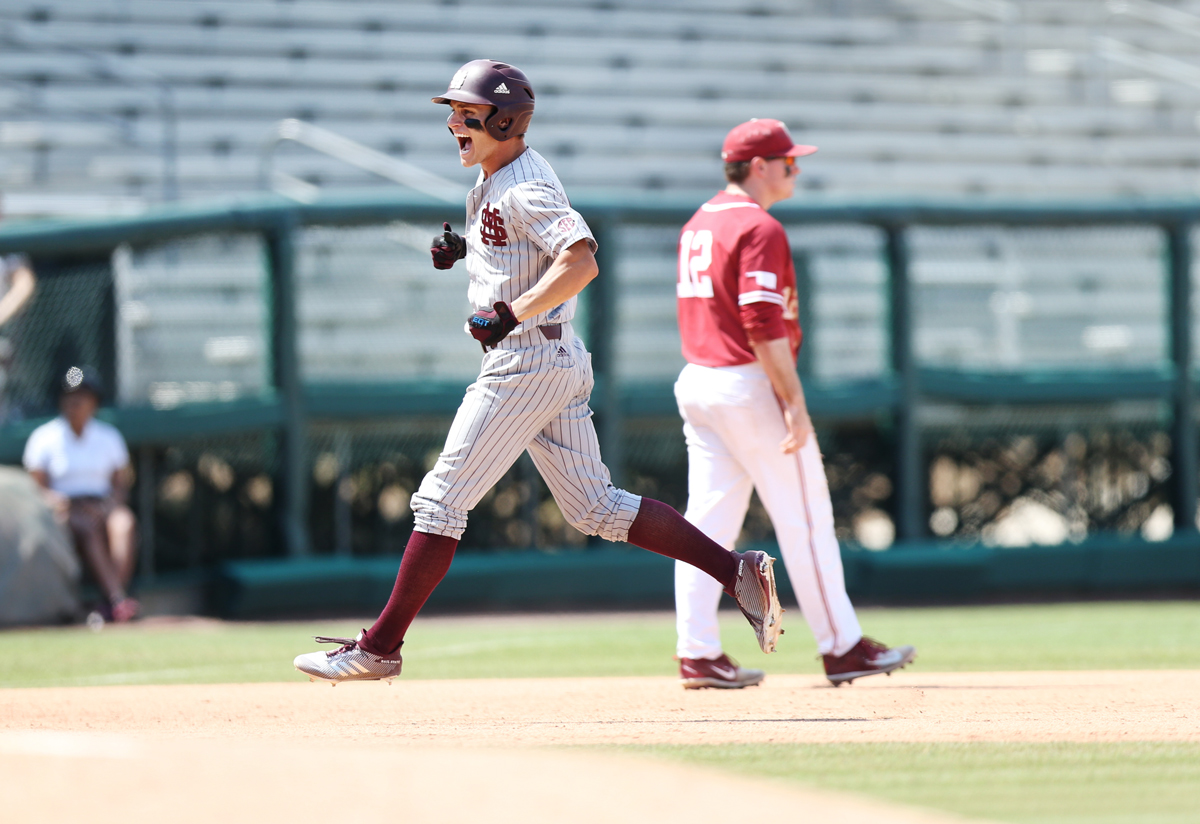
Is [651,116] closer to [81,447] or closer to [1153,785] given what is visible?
[81,447]

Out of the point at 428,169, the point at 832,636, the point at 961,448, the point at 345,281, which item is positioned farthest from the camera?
the point at 428,169

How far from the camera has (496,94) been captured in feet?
12.6

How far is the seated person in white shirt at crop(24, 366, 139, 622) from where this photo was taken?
25.5 ft

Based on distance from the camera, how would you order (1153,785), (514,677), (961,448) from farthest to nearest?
(961,448), (514,677), (1153,785)

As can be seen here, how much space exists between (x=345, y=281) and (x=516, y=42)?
6.50m

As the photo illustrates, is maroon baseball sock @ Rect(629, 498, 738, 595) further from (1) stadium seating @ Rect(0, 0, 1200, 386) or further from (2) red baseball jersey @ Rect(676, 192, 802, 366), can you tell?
(1) stadium seating @ Rect(0, 0, 1200, 386)

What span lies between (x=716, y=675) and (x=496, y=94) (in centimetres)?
186

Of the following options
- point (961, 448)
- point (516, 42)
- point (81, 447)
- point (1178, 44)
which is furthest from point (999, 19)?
point (81, 447)

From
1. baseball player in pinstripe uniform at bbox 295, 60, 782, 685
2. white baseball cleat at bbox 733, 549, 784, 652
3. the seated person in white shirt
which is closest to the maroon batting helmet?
baseball player in pinstripe uniform at bbox 295, 60, 782, 685

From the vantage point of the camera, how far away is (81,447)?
306 inches

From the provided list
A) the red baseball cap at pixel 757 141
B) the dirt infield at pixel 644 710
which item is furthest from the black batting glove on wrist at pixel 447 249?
the dirt infield at pixel 644 710

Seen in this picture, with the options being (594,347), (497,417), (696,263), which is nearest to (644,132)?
(594,347)

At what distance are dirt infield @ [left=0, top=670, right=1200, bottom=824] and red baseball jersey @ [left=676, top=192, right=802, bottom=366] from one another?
1080 mm

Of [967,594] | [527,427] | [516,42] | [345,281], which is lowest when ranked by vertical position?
[967,594]
